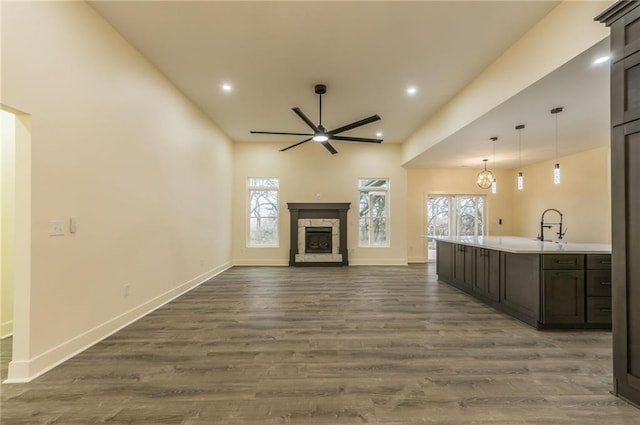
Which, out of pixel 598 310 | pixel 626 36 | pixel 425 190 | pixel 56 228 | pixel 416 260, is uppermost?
pixel 626 36

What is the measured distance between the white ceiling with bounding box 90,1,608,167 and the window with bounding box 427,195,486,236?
3.18 metres

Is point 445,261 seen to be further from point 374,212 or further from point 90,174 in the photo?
point 90,174

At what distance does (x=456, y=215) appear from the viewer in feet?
27.0

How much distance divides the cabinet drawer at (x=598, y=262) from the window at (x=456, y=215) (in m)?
5.02

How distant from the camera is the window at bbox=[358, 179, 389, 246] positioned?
7.71 m

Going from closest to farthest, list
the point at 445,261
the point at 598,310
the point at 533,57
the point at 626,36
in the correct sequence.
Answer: the point at 626,36
the point at 533,57
the point at 598,310
the point at 445,261

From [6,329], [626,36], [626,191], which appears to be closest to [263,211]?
[6,329]

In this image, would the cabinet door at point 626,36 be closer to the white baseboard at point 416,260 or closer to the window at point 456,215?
the window at point 456,215

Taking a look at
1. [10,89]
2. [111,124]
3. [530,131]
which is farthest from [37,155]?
[530,131]

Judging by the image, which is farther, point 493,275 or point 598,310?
point 493,275

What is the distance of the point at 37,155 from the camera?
2.20 metres

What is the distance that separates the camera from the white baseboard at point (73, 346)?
2.09 meters

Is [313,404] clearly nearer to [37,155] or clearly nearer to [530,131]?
[37,155]

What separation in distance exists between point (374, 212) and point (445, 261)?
2.69m
